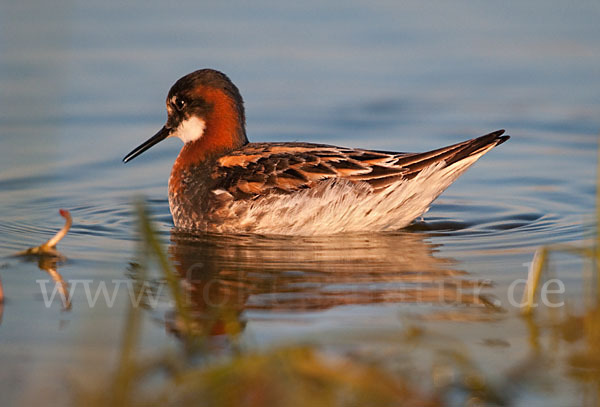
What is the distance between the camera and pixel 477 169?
31.3 feet

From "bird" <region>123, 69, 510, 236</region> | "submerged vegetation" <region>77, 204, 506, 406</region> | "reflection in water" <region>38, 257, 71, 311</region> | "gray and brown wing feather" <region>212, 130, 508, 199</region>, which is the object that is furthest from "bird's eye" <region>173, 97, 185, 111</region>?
"submerged vegetation" <region>77, 204, 506, 406</region>

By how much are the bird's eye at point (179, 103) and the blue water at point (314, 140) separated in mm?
910

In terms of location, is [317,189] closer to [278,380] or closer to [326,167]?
[326,167]

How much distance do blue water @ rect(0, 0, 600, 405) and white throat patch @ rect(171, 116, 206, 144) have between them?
682mm

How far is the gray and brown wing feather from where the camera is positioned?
24.4 feet

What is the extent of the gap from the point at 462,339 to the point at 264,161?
317 centimetres

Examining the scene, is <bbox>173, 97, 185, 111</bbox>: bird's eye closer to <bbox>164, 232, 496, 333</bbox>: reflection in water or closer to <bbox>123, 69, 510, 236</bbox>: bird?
<bbox>123, 69, 510, 236</bbox>: bird

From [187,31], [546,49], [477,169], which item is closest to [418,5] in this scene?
[546,49]

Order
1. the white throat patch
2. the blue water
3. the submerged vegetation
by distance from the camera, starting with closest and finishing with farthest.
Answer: the submerged vegetation, the blue water, the white throat patch

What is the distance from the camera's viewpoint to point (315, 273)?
20.4 ft

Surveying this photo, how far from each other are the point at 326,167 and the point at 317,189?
0.20 m

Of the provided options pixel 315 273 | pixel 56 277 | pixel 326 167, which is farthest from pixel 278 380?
pixel 326 167

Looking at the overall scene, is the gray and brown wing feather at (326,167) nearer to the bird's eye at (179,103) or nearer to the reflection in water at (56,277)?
the bird's eye at (179,103)

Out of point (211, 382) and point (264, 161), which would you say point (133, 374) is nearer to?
point (211, 382)
